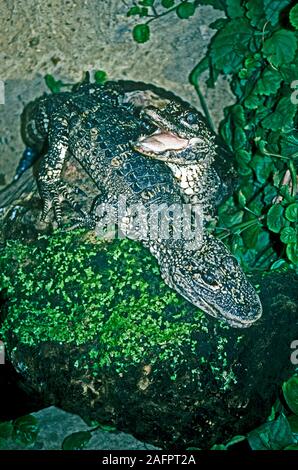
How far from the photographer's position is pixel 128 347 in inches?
124

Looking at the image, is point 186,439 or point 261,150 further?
point 261,150

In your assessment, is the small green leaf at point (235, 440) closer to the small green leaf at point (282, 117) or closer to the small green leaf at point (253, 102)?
the small green leaf at point (282, 117)

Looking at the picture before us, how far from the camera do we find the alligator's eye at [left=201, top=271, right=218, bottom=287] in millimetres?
3396

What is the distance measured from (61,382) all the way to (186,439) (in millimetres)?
762

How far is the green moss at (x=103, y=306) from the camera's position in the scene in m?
3.17

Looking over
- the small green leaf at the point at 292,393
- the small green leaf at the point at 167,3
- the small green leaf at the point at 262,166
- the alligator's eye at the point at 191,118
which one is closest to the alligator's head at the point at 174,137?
the alligator's eye at the point at 191,118

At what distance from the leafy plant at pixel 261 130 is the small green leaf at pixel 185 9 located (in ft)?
0.03

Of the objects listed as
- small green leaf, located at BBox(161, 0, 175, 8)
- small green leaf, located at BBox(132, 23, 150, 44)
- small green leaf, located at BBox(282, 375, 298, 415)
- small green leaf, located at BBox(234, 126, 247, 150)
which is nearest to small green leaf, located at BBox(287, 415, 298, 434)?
small green leaf, located at BBox(282, 375, 298, 415)

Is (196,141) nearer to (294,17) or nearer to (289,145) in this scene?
(289,145)

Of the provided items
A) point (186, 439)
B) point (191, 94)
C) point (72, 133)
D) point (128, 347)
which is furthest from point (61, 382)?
point (191, 94)

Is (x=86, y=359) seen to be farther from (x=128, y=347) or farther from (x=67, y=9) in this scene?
(x=67, y=9)
